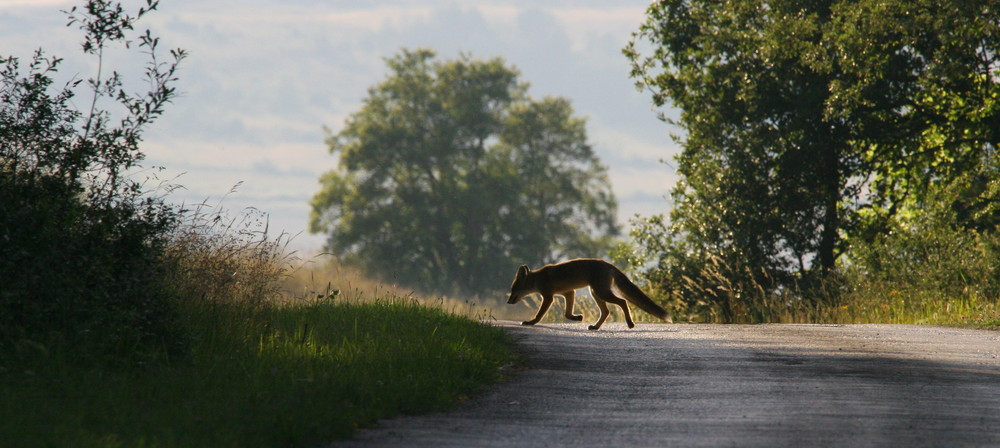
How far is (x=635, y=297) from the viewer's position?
16.8 m

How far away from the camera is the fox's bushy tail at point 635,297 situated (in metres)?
16.7

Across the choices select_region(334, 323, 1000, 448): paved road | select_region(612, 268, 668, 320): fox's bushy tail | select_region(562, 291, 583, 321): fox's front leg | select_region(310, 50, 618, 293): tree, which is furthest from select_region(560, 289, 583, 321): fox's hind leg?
select_region(310, 50, 618, 293): tree

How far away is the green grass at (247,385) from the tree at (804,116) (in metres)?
15.9

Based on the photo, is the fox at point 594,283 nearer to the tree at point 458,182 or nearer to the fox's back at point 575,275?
the fox's back at point 575,275

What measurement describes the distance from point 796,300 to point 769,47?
5.91 metres

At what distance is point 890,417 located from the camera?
877 centimetres

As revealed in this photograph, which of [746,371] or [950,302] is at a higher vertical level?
[950,302]

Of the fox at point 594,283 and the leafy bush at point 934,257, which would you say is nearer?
the fox at point 594,283

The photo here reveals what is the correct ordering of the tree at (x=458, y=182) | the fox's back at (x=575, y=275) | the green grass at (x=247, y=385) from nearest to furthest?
the green grass at (x=247, y=385) < the fox's back at (x=575, y=275) < the tree at (x=458, y=182)

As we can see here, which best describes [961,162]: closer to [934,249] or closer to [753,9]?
[934,249]

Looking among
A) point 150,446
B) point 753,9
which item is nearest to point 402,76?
point 753,9

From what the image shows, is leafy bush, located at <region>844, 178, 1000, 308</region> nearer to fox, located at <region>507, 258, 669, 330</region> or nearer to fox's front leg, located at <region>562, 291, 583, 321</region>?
fox's front leg, located at <region>562, 291, 583, 321</region>

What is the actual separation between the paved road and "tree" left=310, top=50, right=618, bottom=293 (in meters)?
43.6

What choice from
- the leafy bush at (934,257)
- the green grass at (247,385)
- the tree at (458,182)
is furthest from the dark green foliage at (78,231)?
the tree at (458,182)
